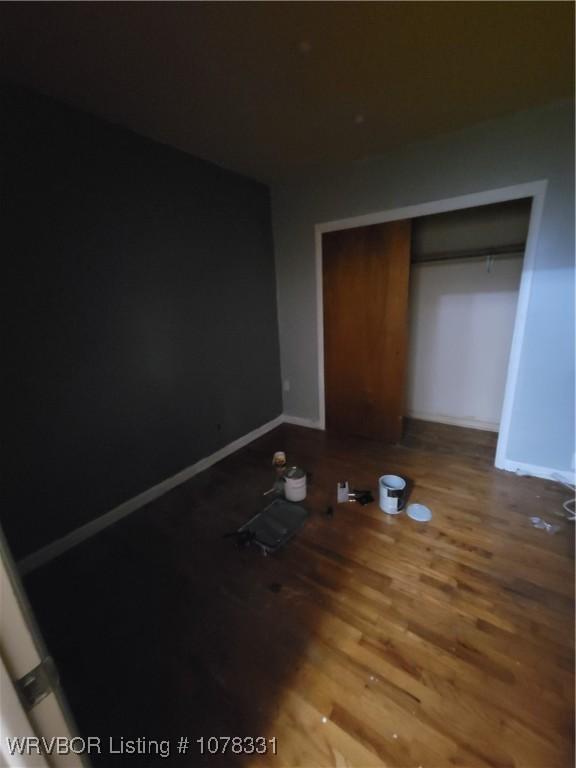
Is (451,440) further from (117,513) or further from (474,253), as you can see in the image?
(117,513)

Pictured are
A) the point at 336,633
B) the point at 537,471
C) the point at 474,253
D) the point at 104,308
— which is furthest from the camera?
the point at 474,253

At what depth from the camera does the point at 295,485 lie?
2.20 m

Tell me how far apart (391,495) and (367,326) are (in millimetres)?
1562

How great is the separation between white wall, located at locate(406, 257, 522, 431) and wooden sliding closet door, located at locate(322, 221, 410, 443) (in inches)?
29.1

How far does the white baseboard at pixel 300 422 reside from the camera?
138 inches

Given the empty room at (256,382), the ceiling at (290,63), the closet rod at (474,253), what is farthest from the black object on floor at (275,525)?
the closet rod at (474,253)

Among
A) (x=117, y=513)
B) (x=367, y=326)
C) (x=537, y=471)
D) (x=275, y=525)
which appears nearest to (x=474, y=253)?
(x=367, y=326)

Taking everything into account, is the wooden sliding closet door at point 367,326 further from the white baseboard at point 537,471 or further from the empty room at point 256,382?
the white baseboard at point 537,471

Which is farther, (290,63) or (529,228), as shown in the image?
Answer: (529,228)

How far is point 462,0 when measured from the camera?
1.20 m

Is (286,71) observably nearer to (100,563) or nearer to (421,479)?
(421,479)

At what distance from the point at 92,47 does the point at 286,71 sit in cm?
86

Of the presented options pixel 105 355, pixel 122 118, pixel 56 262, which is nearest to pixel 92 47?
pixel 122 118

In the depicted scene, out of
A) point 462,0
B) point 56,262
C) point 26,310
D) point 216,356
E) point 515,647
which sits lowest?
point 515,647
